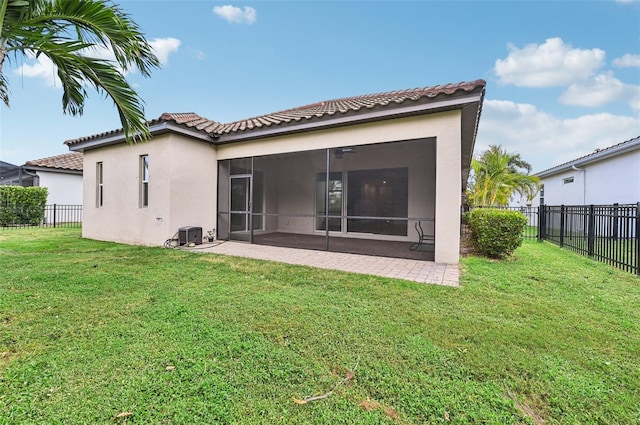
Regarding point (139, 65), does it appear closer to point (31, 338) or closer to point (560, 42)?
point (31, 338)

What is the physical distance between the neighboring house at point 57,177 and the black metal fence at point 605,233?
24.0 meters

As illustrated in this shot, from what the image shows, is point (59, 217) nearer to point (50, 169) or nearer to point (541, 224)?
point (50, 169)

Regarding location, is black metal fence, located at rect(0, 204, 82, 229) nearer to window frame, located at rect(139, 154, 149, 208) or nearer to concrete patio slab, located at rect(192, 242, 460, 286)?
window frame, located at rect(139, 154, 149, 208)

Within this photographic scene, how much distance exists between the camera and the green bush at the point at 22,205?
1339cm

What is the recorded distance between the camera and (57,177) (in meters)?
16.4

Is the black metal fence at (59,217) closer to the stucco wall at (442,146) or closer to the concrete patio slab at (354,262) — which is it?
the concrete patio slab at (354,262)

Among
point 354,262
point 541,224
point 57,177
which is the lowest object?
point 354,262

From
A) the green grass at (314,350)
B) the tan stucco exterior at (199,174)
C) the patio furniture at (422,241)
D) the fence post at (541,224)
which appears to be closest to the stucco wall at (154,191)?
the tan stucco exterior at (199,174)

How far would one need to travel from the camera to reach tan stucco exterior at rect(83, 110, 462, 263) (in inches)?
237

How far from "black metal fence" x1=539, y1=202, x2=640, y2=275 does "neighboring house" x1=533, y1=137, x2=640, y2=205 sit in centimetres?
499

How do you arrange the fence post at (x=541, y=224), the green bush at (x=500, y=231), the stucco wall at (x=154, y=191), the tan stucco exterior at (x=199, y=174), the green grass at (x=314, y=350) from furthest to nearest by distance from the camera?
the fence post at (x=541, y=224), the stucco wall at (x=154, y=191), the green bush at (x=500, y=231), the tan stucco exterior at (x=199, y=174), the green grass at (x=314, y=350)

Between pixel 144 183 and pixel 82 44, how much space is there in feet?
18.1

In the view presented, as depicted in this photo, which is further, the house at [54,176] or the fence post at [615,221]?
the house at [54,176]

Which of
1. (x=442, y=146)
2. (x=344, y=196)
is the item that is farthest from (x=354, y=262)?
(x=344, y=196)
